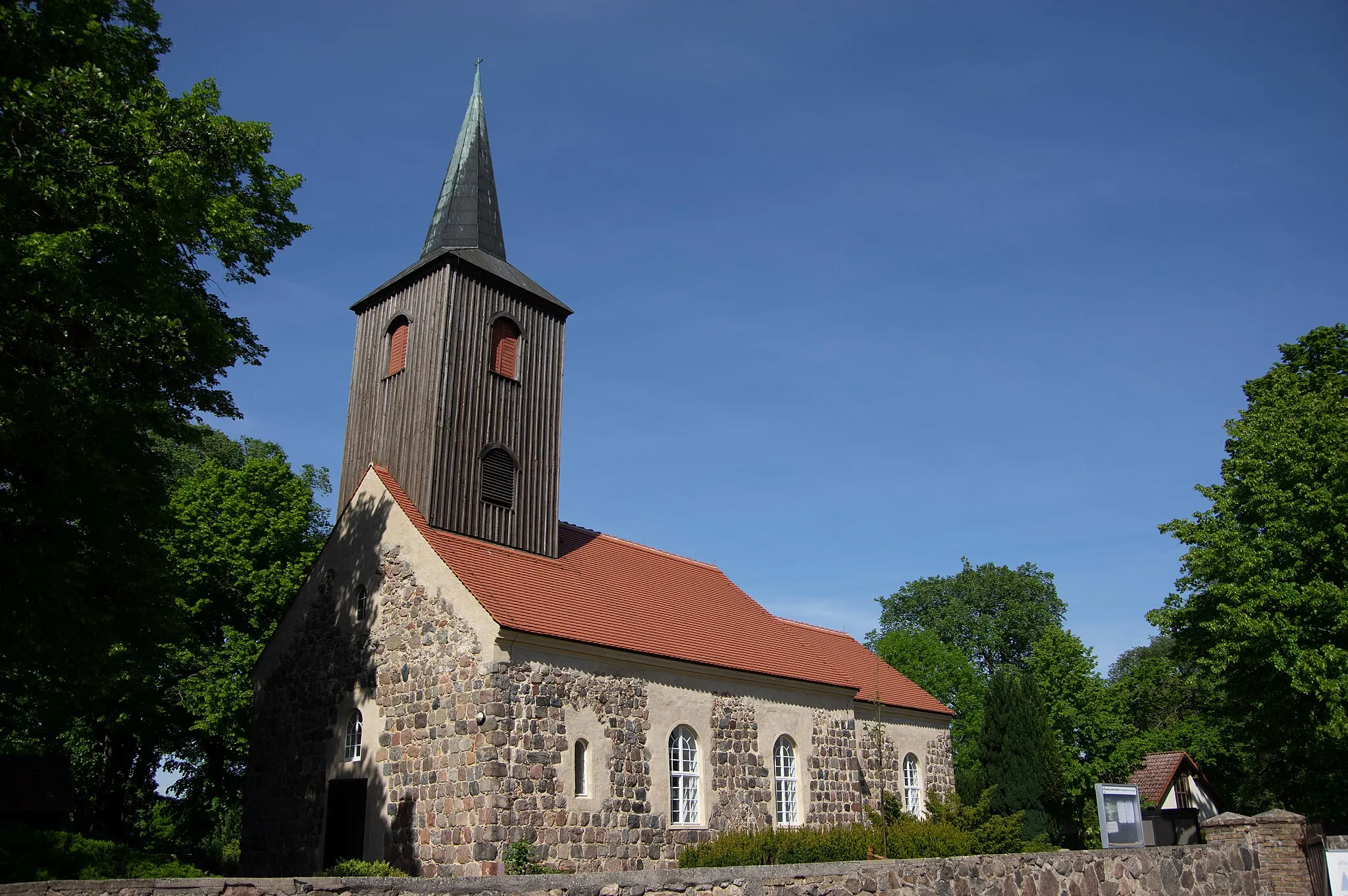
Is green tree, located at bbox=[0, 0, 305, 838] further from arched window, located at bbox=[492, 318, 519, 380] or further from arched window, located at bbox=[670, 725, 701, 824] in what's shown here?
arched window, located at bbox=[670, 725, 701, 824]

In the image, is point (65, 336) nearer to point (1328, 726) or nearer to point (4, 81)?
point (4, 81)

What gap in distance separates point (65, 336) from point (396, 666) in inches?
323

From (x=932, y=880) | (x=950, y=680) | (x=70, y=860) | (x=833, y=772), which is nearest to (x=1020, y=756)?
(x=833, y=772)

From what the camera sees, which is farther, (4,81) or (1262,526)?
(1262,526)

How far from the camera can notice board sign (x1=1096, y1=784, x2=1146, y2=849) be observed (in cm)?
1376

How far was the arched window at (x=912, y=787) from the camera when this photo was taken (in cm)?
2458

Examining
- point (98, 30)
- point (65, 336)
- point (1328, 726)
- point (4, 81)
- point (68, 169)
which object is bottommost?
point (1328, 726)

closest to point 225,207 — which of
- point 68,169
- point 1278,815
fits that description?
point 68,169

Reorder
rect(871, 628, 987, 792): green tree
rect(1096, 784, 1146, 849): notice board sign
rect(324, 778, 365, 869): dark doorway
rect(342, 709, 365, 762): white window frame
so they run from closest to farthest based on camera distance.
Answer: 1. rect(1096, 784, 1146, 849): notice board sign
2. rect(324, 778, 365, 869): dark doorway
3. rect(342, 709, 365, 762): white window frame
4. rect(871, 628, 987, 792): green tree

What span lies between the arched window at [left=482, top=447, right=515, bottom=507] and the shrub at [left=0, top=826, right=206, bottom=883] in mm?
8844

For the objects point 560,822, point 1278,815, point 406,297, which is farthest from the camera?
point 406,297

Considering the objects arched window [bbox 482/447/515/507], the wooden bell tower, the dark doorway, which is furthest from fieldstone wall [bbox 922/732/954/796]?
the dark doorway

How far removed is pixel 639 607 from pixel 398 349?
768 cm

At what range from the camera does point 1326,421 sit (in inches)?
821
